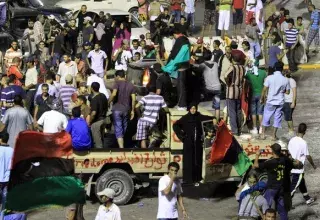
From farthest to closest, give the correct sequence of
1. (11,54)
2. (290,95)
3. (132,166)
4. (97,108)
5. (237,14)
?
1. (237,14)
2. (11,54)
3. (290,95)
4. (97,108)
5. (132,166)

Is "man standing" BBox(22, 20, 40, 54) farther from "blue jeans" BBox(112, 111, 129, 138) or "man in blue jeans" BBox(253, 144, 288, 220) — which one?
"man in blue jeans" BBox(253, 144, 288, 220)

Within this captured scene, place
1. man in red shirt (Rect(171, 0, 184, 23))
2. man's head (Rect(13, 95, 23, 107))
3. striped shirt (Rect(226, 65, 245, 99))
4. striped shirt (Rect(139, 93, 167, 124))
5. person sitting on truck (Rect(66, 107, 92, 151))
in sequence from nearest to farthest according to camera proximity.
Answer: person sitting on truck (Rect(66, 107, 92, 151)), striped shirt (Rect(139, 93, 167, 124)), man's head (Rect(13, 95, 23, 107)), striped shirt (Rect(226, 65, 245, 99)), man in red shirt (Rect(171, 0, 184, 23))

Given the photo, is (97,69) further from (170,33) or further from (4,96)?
(4,96)

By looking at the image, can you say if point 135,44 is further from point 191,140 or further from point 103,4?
point 191,140

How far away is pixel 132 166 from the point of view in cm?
1945

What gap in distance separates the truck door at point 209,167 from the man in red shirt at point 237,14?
1363 cm

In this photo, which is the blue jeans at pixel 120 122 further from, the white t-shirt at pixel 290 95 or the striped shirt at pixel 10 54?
the striped shirt at pixel 10 54

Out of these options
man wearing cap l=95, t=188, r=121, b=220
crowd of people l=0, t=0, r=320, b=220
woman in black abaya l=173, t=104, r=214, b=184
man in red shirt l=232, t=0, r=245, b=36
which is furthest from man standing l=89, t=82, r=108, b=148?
man in red shirt l=232, t=0, r=245, b=36

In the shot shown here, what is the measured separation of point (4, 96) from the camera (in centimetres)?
2186

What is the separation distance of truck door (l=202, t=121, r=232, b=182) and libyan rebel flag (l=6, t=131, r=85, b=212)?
12.5 ft

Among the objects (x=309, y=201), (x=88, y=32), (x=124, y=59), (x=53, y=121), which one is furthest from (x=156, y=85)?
(x=88, y=32)

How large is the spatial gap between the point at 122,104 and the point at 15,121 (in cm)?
205

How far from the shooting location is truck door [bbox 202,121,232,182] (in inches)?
757

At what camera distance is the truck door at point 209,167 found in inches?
757
